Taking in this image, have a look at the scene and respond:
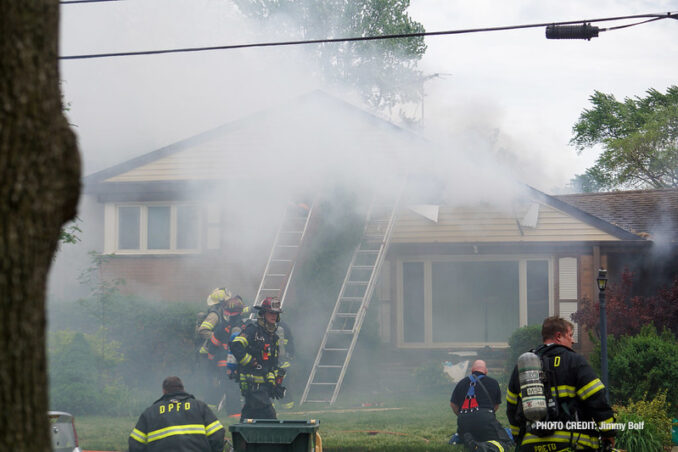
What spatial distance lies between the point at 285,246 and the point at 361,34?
63.5 feet

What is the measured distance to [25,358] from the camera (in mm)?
2490

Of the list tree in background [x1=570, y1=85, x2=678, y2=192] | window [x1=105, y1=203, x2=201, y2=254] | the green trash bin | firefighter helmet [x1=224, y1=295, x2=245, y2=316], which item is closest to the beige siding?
window [x1=105, y1=203, x2=201, y2=254]

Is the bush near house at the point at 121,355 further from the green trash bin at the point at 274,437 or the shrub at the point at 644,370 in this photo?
the shrub at the point at 644,370

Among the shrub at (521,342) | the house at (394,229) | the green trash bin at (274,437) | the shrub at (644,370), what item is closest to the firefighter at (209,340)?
the house at (394,229)

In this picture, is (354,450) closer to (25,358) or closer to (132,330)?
(132,330)

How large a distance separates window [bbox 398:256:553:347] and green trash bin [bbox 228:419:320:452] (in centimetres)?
1053

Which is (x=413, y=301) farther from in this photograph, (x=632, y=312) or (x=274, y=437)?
(x=274, y=437)

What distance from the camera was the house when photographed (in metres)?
17.5

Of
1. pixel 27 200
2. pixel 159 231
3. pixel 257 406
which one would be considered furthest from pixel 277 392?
pixel 159 231

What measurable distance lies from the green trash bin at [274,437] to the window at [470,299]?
10.5 meters

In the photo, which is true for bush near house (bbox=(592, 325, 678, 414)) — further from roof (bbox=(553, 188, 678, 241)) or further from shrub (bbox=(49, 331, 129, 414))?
shrub (bbox=(49, 331, 129, 414))

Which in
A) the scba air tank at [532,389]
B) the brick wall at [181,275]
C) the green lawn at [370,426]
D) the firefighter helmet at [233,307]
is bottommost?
the green lawn at [370,426]

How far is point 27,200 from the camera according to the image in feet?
8.23

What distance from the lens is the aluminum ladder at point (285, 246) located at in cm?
1600
